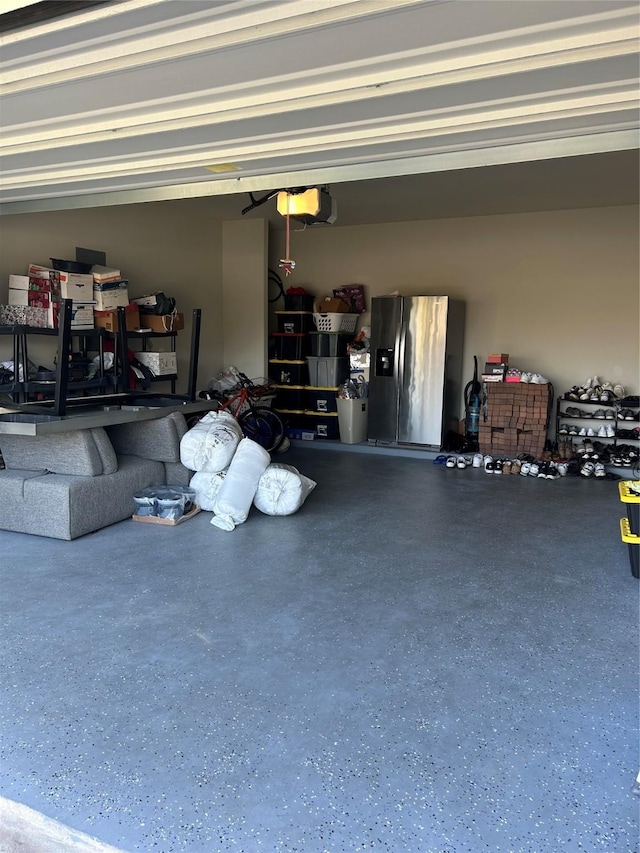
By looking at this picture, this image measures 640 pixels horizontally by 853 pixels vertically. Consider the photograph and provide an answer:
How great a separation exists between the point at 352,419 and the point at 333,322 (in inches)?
56.4

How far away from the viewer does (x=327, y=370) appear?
28.1 feet

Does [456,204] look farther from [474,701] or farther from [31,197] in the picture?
[474,701]

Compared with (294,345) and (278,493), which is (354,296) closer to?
(294,345)

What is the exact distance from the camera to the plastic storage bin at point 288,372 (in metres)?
8.75

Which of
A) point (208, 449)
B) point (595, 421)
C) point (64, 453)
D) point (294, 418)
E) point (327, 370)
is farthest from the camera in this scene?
point (294, 418)

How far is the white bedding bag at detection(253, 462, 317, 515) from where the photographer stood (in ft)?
16.3

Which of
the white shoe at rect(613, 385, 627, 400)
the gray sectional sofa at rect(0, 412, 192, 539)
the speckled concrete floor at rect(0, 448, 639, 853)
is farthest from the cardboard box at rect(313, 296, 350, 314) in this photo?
the speckled concrete floor at rect(0, 448, 639, 853)

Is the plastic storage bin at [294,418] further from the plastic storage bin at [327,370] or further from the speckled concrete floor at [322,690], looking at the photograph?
the speckled concrete floor at [322,690]

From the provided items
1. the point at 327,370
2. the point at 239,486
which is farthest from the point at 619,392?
the point at 239,486

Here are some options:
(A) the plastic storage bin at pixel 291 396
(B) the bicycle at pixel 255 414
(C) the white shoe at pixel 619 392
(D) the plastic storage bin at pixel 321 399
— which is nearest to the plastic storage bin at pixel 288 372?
(A) the plastic storage bin at pixel 291 396

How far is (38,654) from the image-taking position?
281cm

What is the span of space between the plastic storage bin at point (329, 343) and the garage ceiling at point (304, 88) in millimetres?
5116

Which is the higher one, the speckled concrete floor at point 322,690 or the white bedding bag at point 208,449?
the white bedding bag at point 208,449

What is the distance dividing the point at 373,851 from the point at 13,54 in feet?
9.29
